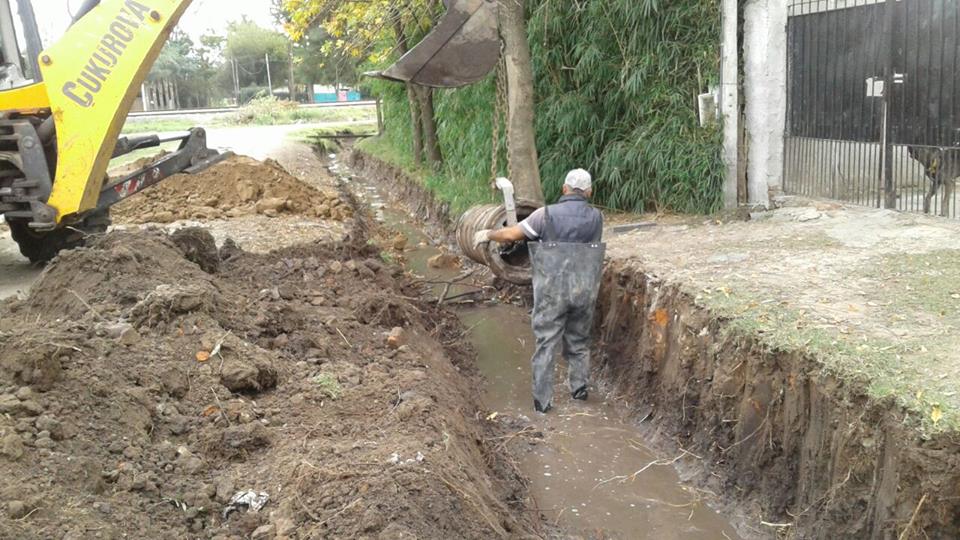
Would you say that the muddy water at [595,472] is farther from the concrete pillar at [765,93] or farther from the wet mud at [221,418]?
the concrete pillar at [765,93]

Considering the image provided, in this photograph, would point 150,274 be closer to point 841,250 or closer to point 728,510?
point 728,510

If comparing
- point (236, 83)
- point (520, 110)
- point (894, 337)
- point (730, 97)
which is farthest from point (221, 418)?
point (236, 83)

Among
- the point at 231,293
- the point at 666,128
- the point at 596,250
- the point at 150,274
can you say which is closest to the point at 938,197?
the point at 666,128

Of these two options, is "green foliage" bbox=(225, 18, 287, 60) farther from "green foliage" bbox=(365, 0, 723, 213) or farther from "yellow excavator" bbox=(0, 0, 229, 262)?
"yellow excavator" bbox=(0, 0, 229, 262)

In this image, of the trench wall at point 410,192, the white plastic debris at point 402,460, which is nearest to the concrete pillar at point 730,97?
the trench wall at point 410,192

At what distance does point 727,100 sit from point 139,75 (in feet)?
Answer: 19.4

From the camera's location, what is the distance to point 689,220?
9.09 m

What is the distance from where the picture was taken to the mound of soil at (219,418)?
11.0 ft

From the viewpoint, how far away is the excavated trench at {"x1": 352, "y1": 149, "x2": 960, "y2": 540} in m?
3.85

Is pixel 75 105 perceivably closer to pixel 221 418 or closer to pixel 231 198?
pixel 231 198

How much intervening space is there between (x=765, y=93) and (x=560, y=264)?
3.87 metres

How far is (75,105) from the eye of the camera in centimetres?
768

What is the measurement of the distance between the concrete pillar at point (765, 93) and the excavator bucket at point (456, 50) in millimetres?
2892

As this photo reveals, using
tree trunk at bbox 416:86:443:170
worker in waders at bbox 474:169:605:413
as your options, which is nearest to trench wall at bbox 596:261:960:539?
worker in waders at bbox 474:169:605:413
